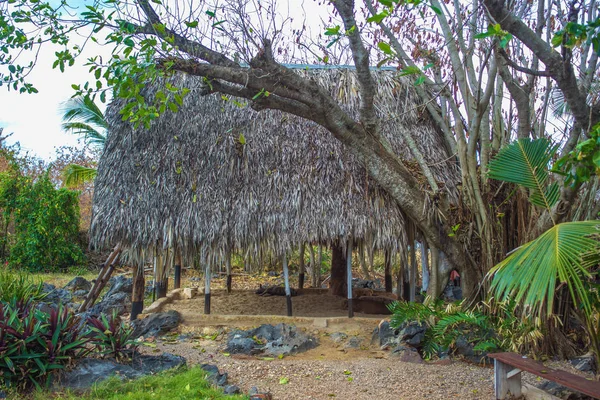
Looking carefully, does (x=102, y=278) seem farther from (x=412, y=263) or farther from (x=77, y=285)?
(x=412, y=263)

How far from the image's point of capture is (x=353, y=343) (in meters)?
5.76

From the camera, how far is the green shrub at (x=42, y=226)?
42.0ft

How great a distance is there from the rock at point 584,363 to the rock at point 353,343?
2.27 metres

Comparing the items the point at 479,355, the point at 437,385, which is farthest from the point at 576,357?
the point at 437,385

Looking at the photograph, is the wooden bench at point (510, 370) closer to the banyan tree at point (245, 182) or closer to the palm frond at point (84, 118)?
the banyan tree at point (245, 182)

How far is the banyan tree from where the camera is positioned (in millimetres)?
6402

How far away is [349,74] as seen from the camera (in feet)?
24.2

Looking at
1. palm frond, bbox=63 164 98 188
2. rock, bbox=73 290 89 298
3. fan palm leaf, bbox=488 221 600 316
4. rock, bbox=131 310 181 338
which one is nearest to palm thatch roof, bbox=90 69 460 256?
rock, bbox=131 310 181 338

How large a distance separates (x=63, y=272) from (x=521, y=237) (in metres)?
12.0

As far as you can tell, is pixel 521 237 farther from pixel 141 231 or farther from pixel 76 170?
pixel 76 170

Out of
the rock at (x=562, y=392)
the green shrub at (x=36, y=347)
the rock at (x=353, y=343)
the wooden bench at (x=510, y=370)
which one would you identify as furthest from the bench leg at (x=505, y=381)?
the green shrub at (x=36, y=347)

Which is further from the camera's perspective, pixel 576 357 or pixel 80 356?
pixel 576 357

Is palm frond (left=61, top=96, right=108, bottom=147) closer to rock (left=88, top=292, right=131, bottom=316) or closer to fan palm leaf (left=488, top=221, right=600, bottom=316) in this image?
rock (left=88, top=292, right=131, bottom=316)

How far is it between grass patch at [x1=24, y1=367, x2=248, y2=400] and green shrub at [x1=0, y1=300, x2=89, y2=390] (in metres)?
0.19
